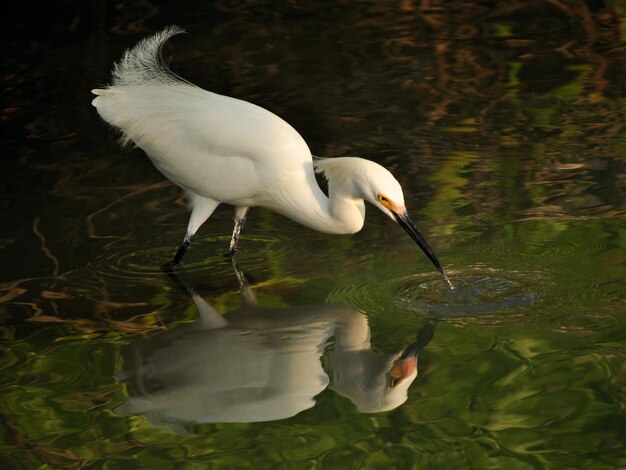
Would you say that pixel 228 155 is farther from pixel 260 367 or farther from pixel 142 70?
pixel 260 367

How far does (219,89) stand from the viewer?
8984 mm

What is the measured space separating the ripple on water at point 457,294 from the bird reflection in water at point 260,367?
5.2 inches

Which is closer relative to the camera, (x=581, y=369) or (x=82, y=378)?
(x=581, y=369)

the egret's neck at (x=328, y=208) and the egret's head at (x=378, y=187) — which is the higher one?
the egret's head at (x=378, y=187)

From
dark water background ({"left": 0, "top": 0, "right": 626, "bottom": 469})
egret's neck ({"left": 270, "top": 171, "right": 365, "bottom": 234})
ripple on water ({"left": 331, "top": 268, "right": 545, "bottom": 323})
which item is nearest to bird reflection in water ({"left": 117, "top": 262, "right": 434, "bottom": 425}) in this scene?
dark water background ({"left": 0, "top": 0, "right": 626, "bottom": 469})

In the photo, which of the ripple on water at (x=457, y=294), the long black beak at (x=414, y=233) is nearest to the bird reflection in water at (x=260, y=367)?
the ripple on water at (x=457, y=294)

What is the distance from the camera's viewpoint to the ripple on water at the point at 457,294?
4.92m

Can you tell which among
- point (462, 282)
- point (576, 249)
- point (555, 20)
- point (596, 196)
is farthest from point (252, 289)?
point (555, 20)

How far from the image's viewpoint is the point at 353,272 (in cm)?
552

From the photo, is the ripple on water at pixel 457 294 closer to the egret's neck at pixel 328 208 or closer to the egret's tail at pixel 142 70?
the egret's neck at pixel 328 208

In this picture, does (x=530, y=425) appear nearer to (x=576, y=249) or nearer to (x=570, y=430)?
(x=570, y=430)

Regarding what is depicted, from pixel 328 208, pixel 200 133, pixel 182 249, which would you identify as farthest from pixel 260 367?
pixel 200 133

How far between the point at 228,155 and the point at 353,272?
34.4 inches

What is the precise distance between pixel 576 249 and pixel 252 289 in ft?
5.13
